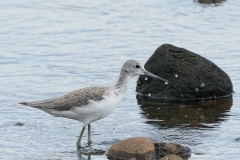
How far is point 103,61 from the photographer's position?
1728 centimetres

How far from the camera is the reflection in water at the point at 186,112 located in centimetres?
1286

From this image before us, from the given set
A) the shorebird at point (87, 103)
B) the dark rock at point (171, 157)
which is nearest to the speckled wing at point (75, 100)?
the shorebird at point (87, 103)

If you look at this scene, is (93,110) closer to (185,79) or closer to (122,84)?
(122,84)

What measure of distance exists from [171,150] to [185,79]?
3987 mm

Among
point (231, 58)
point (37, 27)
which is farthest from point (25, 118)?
point (37, 27)

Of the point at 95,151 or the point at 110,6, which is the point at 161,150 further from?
the point at 110,6

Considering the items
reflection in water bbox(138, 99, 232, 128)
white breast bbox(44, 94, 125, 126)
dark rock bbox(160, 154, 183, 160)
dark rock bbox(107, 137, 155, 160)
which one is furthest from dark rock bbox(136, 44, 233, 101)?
dark rock bbox(160, 154, 183, 160)

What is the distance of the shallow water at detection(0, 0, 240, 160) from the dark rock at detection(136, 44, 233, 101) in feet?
1.35

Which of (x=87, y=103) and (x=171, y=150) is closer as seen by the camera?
(x=171, y=150)

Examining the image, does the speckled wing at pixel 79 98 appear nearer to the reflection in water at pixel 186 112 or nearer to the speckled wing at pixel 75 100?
the speckled wing at pixel 75 100

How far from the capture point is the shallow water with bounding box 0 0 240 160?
11683mm

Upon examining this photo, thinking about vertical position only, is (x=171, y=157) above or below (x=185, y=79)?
below

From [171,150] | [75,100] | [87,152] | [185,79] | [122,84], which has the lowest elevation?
[87,152]

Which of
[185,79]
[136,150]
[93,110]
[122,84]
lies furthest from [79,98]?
[185,79]
